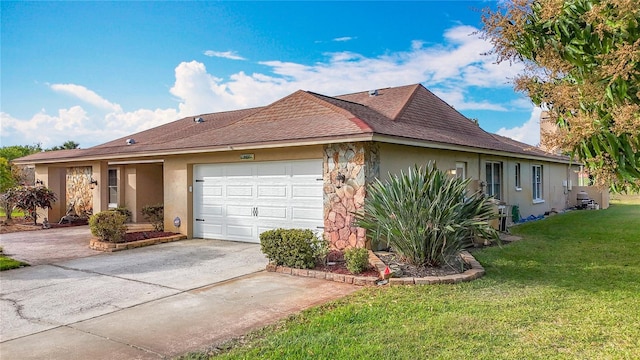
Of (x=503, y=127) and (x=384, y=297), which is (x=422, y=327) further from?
(x=503, y=127)

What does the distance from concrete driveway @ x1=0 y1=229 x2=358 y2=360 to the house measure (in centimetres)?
215

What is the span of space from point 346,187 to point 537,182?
13.7 m

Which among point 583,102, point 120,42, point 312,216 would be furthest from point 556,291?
point 120,42

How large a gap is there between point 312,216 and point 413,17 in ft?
29.5

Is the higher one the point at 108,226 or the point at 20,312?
the point at 108,226

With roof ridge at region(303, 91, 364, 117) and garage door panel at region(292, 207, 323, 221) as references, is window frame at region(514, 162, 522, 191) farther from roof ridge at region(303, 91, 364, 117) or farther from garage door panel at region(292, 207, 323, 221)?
garage door panel at region(292, 207, 323, 221)

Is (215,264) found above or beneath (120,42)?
beneath

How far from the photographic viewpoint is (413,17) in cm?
1508

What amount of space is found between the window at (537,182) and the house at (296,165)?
2.63ft

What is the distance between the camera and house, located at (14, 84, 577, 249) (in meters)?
9.57

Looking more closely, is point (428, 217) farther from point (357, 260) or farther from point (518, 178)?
point (518, 178)

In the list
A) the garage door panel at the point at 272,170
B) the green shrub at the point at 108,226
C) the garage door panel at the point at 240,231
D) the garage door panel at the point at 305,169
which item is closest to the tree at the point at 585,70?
the garage door panel at the point at 305,169

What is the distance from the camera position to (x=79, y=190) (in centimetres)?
1870

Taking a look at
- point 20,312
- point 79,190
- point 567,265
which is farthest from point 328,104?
point 79,190
